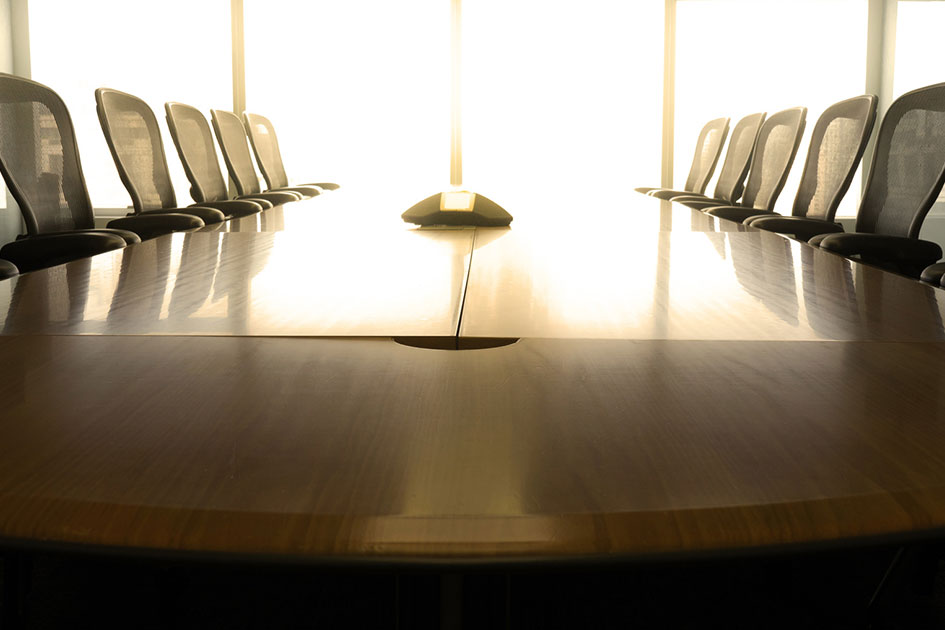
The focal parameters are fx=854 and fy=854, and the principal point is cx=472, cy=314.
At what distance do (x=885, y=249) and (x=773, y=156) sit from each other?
2.40 m

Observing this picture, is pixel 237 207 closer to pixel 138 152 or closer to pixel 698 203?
pixel 138 152

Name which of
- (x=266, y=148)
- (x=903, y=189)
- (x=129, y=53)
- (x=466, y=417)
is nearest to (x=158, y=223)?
(x=903, y=189)

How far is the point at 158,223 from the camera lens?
3807 mm

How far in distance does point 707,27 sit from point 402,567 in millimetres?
9594

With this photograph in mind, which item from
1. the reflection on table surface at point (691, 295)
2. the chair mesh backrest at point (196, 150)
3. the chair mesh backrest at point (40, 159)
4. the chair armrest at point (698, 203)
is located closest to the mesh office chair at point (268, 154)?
the chair mesh backrest at point (196, 150)

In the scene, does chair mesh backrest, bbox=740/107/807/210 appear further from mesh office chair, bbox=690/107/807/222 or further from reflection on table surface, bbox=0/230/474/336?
reflection on table surface, bbox=0/230/474/336

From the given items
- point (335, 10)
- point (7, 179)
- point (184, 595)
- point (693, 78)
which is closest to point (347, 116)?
point (335, 10)

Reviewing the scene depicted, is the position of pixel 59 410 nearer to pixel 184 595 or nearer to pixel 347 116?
pixel 184 595

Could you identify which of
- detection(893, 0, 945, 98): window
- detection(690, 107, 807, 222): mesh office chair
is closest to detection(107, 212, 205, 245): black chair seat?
detection(690, 107, 807, 222): mesh office chair

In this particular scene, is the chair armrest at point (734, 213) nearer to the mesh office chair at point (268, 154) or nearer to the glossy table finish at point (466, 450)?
the mesh office chair at point (268, 154)

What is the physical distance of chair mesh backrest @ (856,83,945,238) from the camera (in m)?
3.30

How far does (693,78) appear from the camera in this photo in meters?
9.24

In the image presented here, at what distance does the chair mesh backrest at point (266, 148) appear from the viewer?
23.0ft

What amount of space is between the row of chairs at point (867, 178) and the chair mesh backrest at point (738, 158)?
1cm
